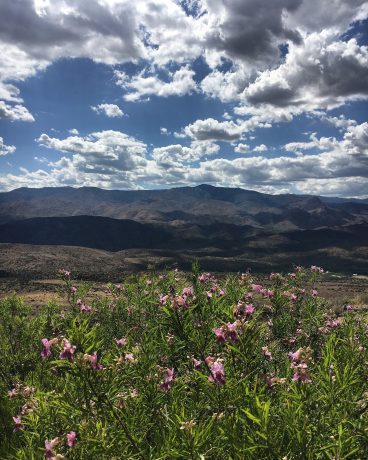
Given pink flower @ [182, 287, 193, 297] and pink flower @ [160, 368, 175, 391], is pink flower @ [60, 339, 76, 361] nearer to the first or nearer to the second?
pink flower @ [160, 368, 175, 391]

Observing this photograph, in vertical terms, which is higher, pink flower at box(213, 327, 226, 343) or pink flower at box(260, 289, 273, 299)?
pink flower at box(213, 327, 226, 343)

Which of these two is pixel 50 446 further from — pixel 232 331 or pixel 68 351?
pixel 232 331

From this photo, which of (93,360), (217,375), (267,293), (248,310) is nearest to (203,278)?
(267,293)

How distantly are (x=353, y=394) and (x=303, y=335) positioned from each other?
4.16 m

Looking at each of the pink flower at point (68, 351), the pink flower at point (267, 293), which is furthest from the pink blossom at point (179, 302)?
the pink flower at point (267, 293)

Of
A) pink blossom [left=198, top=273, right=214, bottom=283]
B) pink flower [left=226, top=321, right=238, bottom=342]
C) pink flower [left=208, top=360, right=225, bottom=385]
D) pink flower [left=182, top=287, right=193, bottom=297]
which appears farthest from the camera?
pink blossom [left=198, top=273, right=214, bottom=283]

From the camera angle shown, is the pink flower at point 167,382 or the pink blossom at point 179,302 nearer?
the pink blossom at point 179,302

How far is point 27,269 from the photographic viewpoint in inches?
2985

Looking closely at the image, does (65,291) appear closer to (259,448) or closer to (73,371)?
(73,371)

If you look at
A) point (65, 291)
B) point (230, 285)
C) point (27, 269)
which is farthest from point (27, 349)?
point (27, 269)

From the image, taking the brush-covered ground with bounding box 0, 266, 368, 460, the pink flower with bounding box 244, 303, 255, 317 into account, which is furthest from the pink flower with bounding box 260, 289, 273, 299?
the pink flower with bounding box 244, 303, 255, 317

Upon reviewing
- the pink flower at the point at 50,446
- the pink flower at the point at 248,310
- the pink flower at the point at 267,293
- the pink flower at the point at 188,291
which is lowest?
the pink flower at the point at 50,446

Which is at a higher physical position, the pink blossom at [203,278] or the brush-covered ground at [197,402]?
the pink blossom at [203,278]

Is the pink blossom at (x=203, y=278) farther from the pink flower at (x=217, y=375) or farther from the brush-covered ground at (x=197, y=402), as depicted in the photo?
the pink flower at (x=217, y=375)
